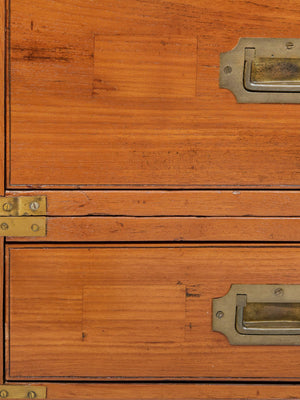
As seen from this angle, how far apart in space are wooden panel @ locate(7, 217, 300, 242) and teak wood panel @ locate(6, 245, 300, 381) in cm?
2

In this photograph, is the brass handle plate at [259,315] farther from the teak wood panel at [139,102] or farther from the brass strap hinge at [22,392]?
the brass strap hinge at [22,392]

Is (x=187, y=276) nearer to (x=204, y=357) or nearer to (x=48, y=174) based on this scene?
(x=204, y=357)

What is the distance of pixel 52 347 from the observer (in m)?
0.62

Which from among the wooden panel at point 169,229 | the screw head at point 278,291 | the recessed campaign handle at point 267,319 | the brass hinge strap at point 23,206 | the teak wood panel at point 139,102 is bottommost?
the recessed campaign handle at point 267,319

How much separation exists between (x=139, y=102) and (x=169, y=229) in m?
0.19

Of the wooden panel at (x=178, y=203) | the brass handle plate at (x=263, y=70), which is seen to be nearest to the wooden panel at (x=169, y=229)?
the wooden panel at (x=178, y=203)

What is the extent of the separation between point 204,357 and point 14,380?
0.95ft

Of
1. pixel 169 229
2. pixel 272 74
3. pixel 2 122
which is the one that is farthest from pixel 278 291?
pixel 2 122

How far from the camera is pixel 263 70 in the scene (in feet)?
1.93

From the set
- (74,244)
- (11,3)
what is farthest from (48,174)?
(11,3)

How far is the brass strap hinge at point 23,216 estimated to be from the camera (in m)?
0.59

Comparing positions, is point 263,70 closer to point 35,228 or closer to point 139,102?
point 139,102

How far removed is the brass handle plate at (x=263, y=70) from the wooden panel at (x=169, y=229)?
18 cm

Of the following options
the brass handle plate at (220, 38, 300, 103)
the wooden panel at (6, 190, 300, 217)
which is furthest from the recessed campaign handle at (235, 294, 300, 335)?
the brass handle plate at (220, 38, 300, 103)
